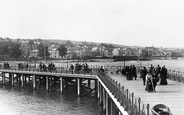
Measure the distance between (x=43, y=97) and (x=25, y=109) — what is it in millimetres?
7509

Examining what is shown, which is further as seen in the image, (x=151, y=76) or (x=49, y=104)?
(x=49, y=104)

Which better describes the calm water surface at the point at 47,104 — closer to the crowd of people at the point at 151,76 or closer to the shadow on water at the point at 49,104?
the shadow on water at the point at 49,104

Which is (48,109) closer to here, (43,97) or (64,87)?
(43,97)

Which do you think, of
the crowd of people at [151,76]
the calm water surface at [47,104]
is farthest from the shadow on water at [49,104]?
the crowd of people at [151,76]

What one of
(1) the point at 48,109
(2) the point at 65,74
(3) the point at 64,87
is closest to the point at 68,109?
(1) the point at 48,109

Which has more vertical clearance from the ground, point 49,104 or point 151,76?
point 151,76

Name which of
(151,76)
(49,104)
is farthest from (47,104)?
(151,76)

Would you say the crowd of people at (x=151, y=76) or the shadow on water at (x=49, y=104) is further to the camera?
the shadow on water at (x=49, y=104)

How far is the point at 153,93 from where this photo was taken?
19141 mm

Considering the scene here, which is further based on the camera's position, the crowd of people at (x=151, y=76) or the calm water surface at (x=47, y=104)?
the calm water surface at (x=47, y=104)

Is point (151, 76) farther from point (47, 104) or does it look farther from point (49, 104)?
point (47, 104)

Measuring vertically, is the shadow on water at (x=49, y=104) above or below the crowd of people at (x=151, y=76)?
below

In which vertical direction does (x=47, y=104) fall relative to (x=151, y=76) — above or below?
below

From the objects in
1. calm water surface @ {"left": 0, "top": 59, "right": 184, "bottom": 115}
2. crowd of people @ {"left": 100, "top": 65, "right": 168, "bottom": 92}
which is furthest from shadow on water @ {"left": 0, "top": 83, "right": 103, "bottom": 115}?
crowd of people @ {"left": 100, "top": 65, "right": 168, "bottom": 92}
